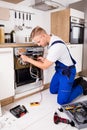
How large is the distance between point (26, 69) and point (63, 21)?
1.29 metres

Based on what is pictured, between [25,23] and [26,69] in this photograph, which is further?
[25,23]

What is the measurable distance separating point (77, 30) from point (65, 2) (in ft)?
2.55

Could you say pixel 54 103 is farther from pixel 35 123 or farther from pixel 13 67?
pixel 13 67

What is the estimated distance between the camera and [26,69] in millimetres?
1876

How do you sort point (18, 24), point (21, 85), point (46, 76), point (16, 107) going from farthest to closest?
1. point (18, 24)
2. point (46, 76)
3. point (21, 85)
4. point (16, 107)

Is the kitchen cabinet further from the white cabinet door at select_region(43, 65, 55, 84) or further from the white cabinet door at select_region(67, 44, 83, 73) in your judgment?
the white cabinet door at select_region(43, 65, 55, 84)

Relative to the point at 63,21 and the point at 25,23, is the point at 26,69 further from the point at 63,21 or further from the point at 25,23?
the point at 63,21

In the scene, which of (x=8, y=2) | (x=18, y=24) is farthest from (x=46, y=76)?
(x=8, y=2)

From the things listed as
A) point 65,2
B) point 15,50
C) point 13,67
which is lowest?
point 13,67

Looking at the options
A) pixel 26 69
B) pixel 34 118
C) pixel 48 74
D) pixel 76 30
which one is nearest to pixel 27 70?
pixel 26 69

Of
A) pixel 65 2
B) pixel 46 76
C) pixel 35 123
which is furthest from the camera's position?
pixel 65 2

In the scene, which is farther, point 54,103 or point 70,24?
point 70,24

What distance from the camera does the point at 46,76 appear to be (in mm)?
2057

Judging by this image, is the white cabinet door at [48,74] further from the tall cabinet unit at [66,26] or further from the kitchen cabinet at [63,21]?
the kitchen cabinet at [63,21]
